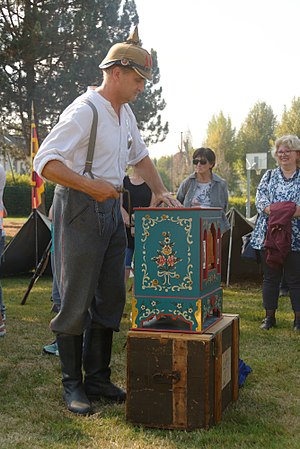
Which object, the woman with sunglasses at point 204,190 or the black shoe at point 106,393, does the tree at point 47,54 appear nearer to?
the woman with sunglasses at point 204,190

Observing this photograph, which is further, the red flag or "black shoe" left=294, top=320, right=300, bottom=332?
the red flag

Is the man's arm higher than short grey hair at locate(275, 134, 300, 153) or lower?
lower

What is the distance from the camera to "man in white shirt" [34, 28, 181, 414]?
3006 millimetres

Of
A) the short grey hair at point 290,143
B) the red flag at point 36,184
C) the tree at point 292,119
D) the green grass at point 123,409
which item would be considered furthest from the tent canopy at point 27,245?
the tree at point 292,119

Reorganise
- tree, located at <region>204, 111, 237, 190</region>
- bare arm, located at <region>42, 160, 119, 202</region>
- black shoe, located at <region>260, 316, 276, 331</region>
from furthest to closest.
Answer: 1. tree, located at <region>204, 111, 237, 190</region>
2. black shoe, located at <region>260, 316, 276, 331</region>
3. bare arm, located at <region>42, 160, 119, 202</region>

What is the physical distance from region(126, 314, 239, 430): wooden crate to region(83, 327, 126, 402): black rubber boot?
38 cm

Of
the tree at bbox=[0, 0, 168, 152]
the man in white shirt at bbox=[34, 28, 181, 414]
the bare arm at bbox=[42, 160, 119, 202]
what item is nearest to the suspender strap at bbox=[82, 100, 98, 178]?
the man in white shirt at bbox=[34, 28, 181, 414]

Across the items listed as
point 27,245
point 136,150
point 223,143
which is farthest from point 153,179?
point 223,143

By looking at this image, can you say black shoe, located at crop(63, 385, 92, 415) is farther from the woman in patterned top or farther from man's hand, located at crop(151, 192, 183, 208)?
the woman in patterned top

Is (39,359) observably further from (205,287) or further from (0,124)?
(0,124)

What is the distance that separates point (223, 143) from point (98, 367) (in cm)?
5358

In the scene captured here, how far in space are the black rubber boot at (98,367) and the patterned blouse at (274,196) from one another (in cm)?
230

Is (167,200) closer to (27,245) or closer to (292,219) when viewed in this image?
(292,219)

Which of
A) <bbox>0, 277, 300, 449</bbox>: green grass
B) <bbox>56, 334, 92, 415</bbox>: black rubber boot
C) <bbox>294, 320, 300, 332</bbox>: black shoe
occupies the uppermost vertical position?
<bbox>56, 334, 92, 415</bbox>: black rubber boot
